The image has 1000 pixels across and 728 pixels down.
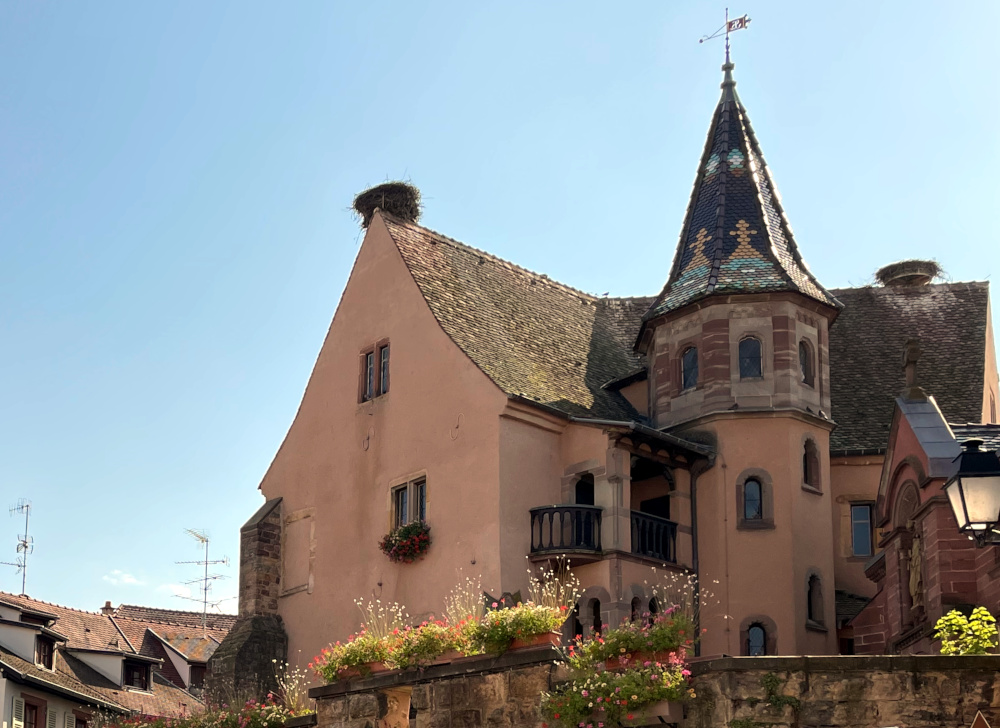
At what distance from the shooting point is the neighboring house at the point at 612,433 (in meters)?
30.1

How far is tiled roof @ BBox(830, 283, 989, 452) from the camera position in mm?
35469

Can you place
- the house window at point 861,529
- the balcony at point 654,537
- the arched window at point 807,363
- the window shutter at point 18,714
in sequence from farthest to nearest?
the window shutter at point 18,714 < the house window at point 861,529 < the arched window at point 807,363 < the balcony at point 654,537

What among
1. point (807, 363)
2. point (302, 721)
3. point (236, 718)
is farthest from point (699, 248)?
point (302, 721)

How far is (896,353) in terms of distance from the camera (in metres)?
37.7

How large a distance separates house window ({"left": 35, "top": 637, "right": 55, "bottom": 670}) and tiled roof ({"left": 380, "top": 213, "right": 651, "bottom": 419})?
14.8m

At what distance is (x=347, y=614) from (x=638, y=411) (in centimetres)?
788

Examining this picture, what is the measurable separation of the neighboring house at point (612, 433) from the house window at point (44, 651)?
7757mm

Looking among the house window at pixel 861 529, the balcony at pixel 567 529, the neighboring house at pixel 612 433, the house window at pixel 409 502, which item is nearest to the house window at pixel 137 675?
the neighboring house at pixel 612 433

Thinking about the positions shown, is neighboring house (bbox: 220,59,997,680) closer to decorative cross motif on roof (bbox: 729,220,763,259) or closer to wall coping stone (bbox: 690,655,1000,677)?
decorative cross motif on roof (bbox: 729,220,763,259)

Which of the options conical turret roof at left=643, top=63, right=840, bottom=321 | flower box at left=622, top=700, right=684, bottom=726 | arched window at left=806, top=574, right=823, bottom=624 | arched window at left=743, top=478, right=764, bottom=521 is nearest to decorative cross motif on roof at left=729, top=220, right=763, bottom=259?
conical turret roof at left=643, top=63, right=840, bottom=321

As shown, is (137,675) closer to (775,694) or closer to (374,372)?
(374,372)

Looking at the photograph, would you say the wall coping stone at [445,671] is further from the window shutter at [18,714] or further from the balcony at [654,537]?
the window shutter at [18,714]

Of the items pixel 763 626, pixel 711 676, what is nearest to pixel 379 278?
pixel 763 626

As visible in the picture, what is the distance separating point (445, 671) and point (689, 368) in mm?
16244
